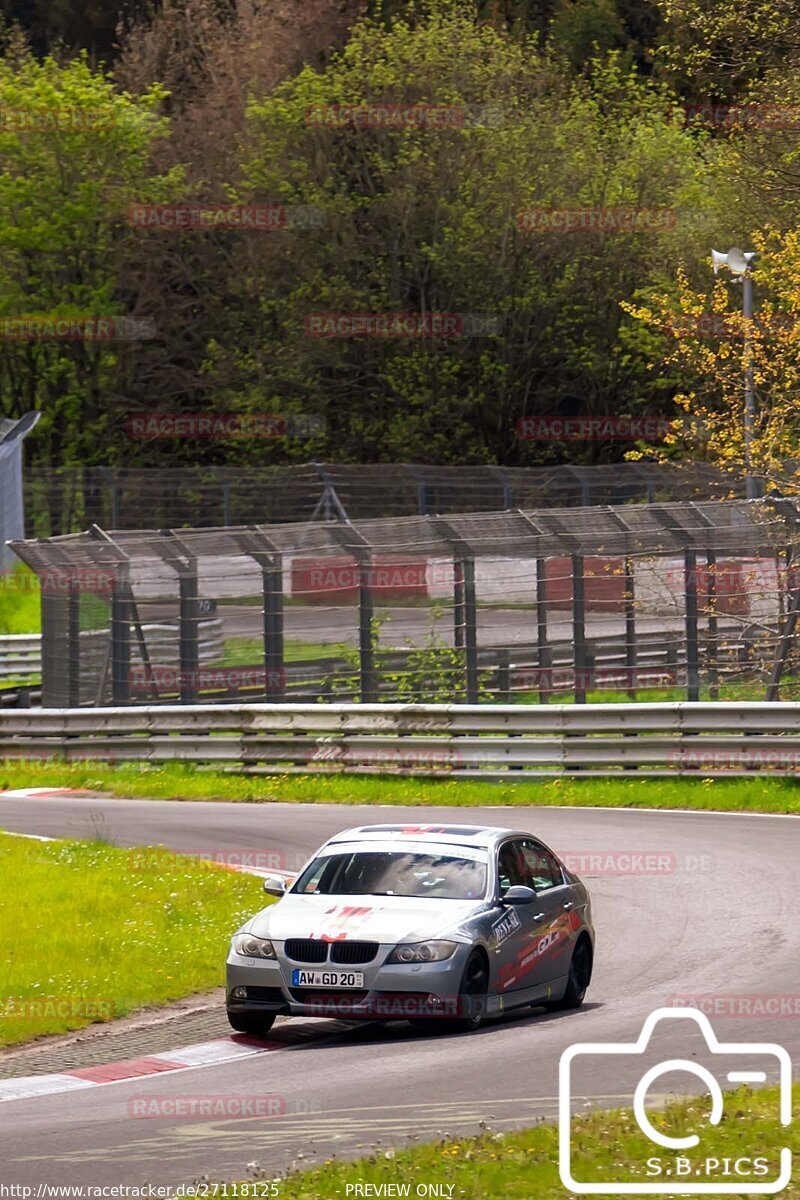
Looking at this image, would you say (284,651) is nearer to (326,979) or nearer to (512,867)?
(512,867)

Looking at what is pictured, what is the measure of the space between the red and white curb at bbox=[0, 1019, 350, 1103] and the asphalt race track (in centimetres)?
15

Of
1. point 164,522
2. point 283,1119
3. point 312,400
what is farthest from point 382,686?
point 312,400

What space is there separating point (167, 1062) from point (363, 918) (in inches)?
57.4

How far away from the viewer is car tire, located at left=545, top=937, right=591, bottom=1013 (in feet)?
41.0

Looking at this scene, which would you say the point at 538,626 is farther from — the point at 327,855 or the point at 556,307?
the point at 556,307

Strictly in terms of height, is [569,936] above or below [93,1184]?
below

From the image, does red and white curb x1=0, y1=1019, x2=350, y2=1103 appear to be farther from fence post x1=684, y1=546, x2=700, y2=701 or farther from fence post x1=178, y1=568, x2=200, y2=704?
fence post x1=178, y1=568, x2=200, y2=704

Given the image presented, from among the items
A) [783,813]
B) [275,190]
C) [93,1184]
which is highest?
[275,190]

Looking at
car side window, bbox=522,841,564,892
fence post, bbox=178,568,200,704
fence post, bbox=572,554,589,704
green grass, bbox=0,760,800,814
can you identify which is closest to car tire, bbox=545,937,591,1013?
car side window, bbox=522,841,564,892

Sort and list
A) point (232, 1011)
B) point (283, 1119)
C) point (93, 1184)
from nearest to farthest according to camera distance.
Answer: point (93, 1184) → point (283, 1119) → point (232, 1011)

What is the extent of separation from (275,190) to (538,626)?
2880 cm

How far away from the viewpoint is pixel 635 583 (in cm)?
2661

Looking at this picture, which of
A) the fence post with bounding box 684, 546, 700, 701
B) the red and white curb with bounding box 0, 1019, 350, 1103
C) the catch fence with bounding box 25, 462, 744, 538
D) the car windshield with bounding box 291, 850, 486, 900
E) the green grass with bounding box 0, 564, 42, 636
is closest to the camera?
the red and white curb with bounding box 0, 1019, 350, 1103

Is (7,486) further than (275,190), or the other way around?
(275,190)
